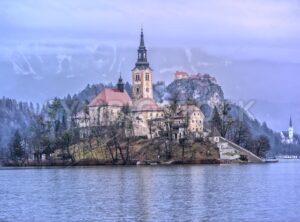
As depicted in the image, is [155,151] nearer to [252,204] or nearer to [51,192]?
[51,192]

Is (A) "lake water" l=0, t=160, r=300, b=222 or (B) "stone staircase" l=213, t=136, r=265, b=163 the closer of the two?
(A) "lake water" l=0, t=160, r=300, b=222

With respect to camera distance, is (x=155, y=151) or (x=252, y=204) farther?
(x=155, y=151)

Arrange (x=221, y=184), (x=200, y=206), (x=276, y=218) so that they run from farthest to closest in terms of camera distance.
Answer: (x=221, y=184) → (x=200, y=206) → (x=276, y=218)

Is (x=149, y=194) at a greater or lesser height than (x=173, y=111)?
lesser

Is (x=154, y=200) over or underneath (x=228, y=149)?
underneath

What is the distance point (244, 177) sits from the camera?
4700 inches

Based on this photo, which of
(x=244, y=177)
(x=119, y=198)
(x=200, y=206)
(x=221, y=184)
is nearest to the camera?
(x=200, y=206)

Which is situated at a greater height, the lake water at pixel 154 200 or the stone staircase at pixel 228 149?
the stone staircase at pixel 228 149

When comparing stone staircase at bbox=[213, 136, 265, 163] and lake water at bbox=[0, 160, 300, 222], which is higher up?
stone staircase at bbox=[213, 136, 265, 163]

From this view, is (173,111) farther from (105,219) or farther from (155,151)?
(105,219)

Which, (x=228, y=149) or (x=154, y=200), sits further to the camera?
(x=228, y=149)

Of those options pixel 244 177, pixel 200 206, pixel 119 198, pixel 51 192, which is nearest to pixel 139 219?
pixel 200 206

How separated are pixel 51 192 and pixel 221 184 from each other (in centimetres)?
2321

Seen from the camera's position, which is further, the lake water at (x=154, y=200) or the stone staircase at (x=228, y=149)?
the stone staircase at (x=228, y=149)
